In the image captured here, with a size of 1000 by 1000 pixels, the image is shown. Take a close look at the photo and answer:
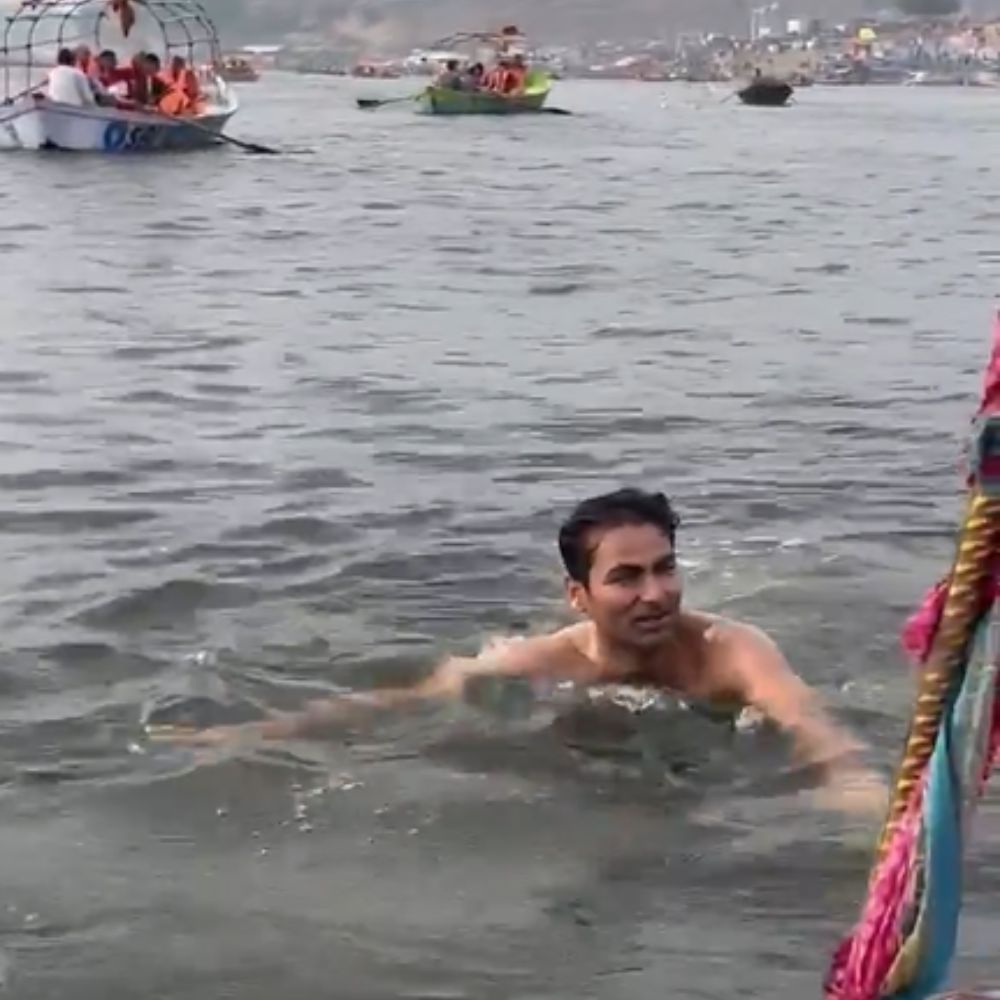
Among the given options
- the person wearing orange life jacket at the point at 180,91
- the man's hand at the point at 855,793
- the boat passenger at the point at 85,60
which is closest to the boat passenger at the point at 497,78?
the person wearing orange life jacket at the point at 180,91

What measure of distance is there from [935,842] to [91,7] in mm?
35789

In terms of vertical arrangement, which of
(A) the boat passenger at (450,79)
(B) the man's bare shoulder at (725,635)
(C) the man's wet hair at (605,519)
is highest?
(A) the boat passenger at (450,79)

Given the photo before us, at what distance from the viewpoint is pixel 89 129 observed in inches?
1128

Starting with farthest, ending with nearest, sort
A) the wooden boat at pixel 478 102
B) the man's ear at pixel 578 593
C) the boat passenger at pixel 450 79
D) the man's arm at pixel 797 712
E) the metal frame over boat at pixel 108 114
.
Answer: the boat passenger at pixel 450 79, the wooden boat at pixel 478 102, the metal frame over boat at pixel 108 114, the man's ear at pixel 578 593, the man's arm at pixel 797 712

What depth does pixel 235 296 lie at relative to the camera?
582 inches

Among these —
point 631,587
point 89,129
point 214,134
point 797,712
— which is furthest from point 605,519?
point 214,134

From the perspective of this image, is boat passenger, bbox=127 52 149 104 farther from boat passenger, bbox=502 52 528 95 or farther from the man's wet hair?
the man's wet hair

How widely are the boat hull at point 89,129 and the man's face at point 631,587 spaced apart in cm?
2431

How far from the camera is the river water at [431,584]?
13.4 feet

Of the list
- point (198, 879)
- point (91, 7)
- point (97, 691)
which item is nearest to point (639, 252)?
point (97, 691)

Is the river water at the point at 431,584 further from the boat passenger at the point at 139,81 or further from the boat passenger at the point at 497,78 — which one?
the boat passenger at the point at 497,78

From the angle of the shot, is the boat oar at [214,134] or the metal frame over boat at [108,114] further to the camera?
the boat oar at [214,134]

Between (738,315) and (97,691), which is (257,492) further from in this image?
(738,315)

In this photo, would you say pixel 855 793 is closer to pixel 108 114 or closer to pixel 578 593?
pixel 578 593
